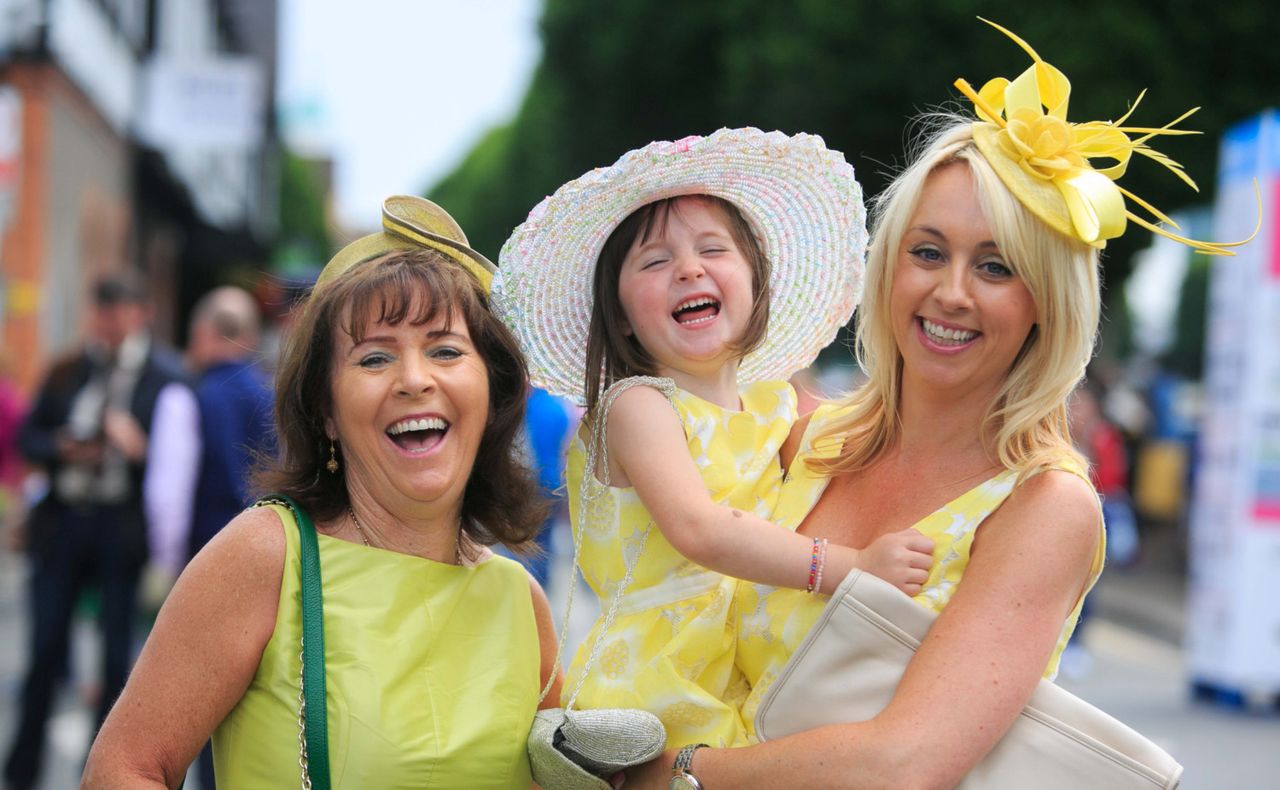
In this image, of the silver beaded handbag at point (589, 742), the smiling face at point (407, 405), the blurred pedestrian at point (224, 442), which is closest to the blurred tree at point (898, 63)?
the blurred pedestrian at point (224, 442)

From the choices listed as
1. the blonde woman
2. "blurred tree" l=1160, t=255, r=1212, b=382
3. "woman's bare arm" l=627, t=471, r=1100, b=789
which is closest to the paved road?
the blonde woman

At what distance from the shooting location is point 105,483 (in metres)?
6.62

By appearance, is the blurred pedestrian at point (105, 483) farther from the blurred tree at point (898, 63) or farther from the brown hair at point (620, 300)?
the blurred tree at point (898, 63)

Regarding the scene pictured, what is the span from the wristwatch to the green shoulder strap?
1.93ft

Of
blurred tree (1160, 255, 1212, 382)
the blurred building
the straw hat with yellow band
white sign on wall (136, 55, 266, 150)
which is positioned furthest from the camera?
blurred tree (1160, 255, 1212, 382)

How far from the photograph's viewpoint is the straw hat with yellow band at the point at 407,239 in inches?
102

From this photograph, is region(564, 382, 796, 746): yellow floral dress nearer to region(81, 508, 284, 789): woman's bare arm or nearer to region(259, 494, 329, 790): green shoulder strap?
region(259, 494, 329, 790): green shoulder strap

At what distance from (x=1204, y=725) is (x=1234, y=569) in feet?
3.30

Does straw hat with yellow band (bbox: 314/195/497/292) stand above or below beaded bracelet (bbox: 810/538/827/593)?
above

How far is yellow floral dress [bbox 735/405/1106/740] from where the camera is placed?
7.51 ft

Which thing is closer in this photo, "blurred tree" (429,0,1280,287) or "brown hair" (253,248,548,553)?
"brown hair" (253,248,548,553)

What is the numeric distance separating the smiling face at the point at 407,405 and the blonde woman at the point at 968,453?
24.1 inches

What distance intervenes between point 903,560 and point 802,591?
241mm

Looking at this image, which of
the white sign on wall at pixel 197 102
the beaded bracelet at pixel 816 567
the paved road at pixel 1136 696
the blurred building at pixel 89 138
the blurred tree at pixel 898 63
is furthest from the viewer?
the white sign on wall at pixel 197 102
